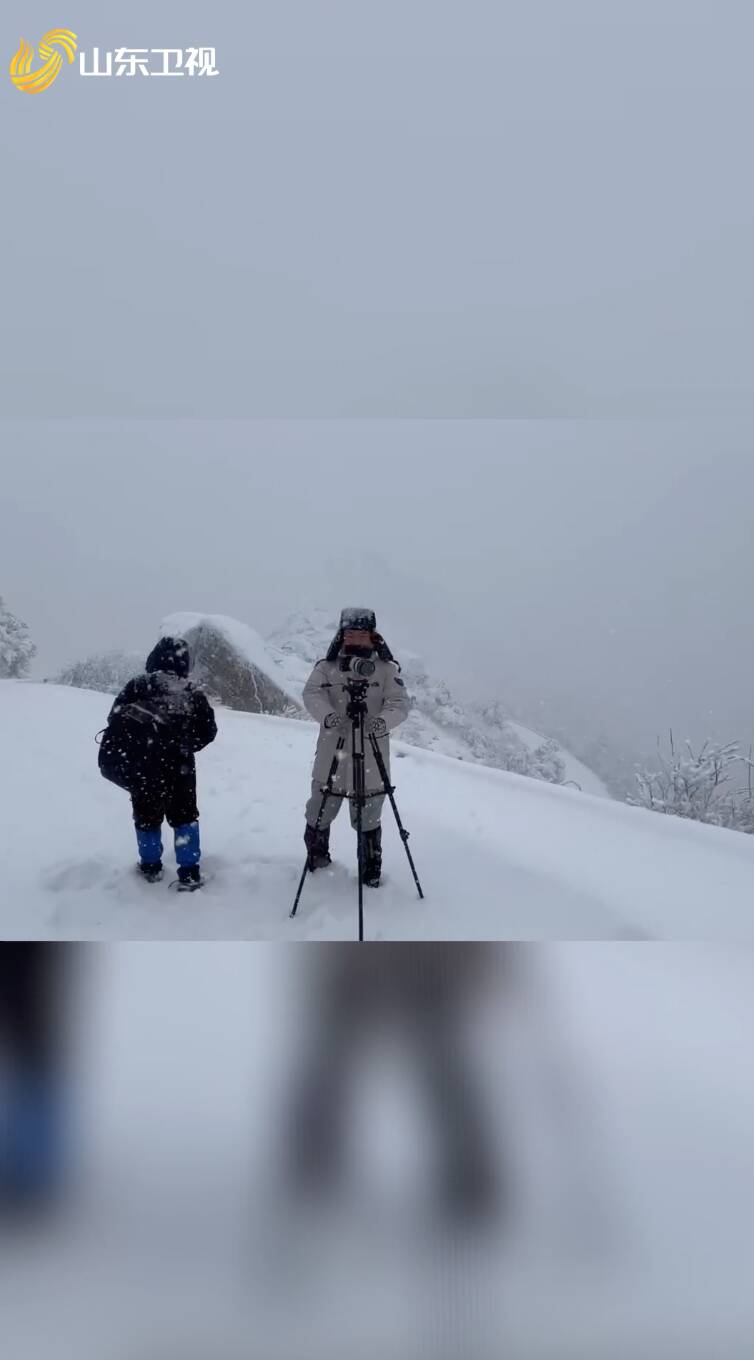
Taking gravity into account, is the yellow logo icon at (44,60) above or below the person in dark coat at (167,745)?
above

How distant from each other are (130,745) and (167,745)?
14 cm

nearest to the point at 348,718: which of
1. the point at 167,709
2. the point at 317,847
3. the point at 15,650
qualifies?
the point at 317,847

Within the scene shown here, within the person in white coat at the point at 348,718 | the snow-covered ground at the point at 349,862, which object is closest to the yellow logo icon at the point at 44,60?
the person in white coat at the point at 348,718

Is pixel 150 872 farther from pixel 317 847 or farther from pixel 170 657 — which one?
pixel 170 657

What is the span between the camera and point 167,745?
2.46 metres

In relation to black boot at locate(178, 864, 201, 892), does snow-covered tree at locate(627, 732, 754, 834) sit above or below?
below

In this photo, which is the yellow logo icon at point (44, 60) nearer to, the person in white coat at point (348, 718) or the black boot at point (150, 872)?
the person in white coat at point (348, 718)

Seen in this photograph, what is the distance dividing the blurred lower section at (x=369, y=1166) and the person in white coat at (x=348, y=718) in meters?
0.77

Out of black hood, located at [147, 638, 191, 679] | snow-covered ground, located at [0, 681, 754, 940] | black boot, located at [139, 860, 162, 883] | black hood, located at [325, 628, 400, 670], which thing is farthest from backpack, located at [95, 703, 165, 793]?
black hood, located at [325, 628, 400, 670]

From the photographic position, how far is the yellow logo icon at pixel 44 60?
2375 millimetres

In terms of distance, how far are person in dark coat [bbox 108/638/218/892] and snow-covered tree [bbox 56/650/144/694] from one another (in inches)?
46.2

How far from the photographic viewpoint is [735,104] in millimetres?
2541

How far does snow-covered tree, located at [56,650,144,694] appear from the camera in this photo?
11.9 ft

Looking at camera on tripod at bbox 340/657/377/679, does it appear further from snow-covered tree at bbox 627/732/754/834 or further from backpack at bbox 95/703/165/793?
snow-covered tree at bbox 627/732/754/834
